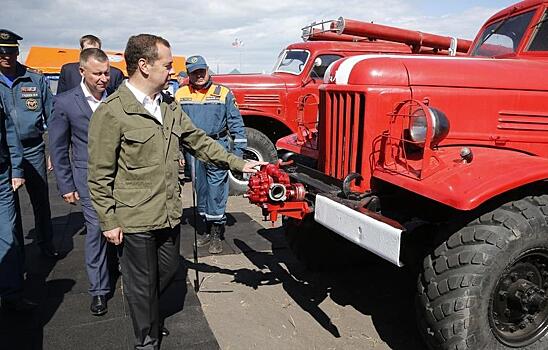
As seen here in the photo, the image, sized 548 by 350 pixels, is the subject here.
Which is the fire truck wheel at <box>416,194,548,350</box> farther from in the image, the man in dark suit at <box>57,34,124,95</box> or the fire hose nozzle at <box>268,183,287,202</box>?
the man in dark suit at <box>57,34,124,95</box>

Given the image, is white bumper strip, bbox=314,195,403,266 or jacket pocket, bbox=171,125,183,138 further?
jacket pocket, bbox=171,125,183,138

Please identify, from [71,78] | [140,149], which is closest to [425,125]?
[140,149]

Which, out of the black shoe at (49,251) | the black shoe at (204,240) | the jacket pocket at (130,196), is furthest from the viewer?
the black shoe at (204,240)

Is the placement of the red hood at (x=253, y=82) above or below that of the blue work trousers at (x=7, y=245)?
above

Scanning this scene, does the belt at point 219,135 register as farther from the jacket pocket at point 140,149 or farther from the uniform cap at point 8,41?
the jacket pocket at point 140,149

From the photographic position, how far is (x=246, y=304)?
3.62 m

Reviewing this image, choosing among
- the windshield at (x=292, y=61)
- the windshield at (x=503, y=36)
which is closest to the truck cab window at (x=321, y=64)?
the windshield at (x=292, y=61)

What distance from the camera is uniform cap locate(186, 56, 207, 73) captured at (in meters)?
4.61

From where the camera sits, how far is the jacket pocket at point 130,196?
2545 mm

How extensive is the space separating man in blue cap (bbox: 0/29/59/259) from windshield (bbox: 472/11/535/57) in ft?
13.2

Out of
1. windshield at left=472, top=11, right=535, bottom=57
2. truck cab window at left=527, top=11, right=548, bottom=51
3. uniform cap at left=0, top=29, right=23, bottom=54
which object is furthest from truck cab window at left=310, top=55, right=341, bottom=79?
uniform cap at left=0, top=29, right=23, bottom=54

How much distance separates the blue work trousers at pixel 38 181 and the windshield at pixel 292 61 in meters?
4.43

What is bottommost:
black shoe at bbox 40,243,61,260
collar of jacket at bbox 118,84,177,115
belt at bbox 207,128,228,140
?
black shoe at bbox 40,243,61,260

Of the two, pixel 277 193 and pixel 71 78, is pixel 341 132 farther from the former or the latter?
pixel 71 78
